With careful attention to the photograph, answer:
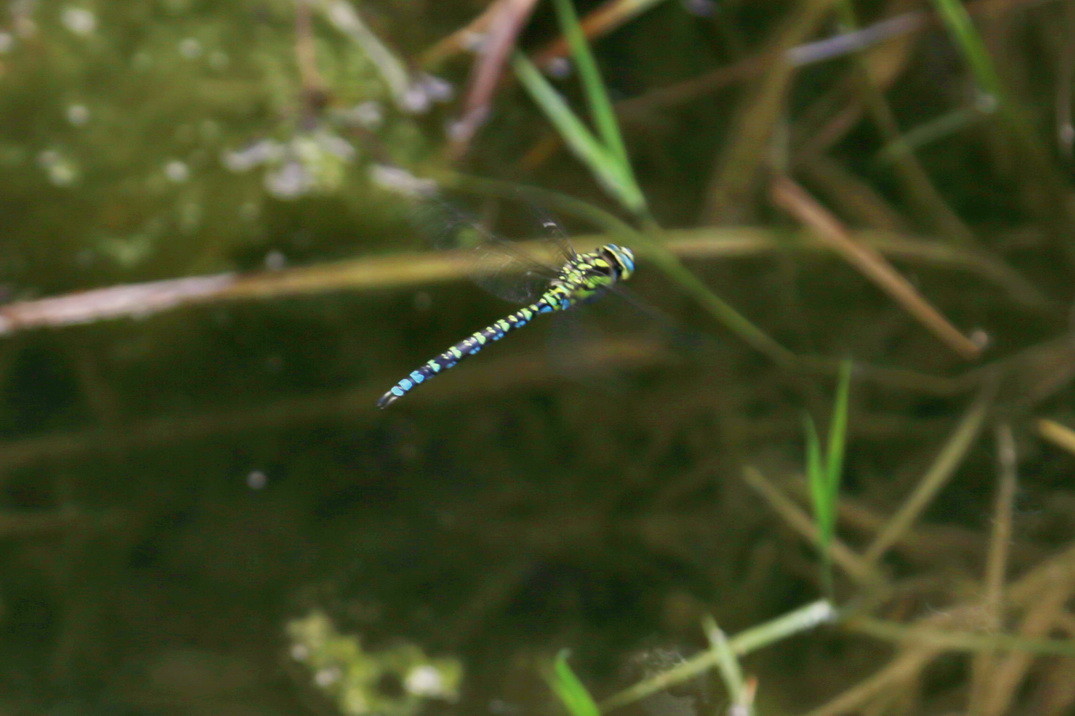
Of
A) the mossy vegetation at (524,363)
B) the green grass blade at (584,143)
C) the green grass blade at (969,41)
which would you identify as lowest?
the mossy vegetation at (524,363)

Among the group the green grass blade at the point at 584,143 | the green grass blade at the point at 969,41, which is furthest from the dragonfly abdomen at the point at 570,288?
the green grass blade at the point at 969,41

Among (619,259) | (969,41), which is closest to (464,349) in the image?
(619,259)

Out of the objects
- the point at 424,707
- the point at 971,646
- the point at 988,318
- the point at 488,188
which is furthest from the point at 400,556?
the point at 988,318

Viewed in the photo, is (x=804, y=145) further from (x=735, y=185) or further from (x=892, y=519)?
(x=892, y=519)

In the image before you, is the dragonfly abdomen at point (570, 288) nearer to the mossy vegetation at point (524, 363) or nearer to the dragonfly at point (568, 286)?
the dragonfly at point (568, 286)

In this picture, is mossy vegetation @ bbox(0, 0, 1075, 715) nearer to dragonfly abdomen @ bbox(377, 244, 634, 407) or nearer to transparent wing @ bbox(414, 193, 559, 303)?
dragonfly abdomen @ bbox(377, 244, 634, 407)

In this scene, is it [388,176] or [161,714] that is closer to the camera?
[161,714]
